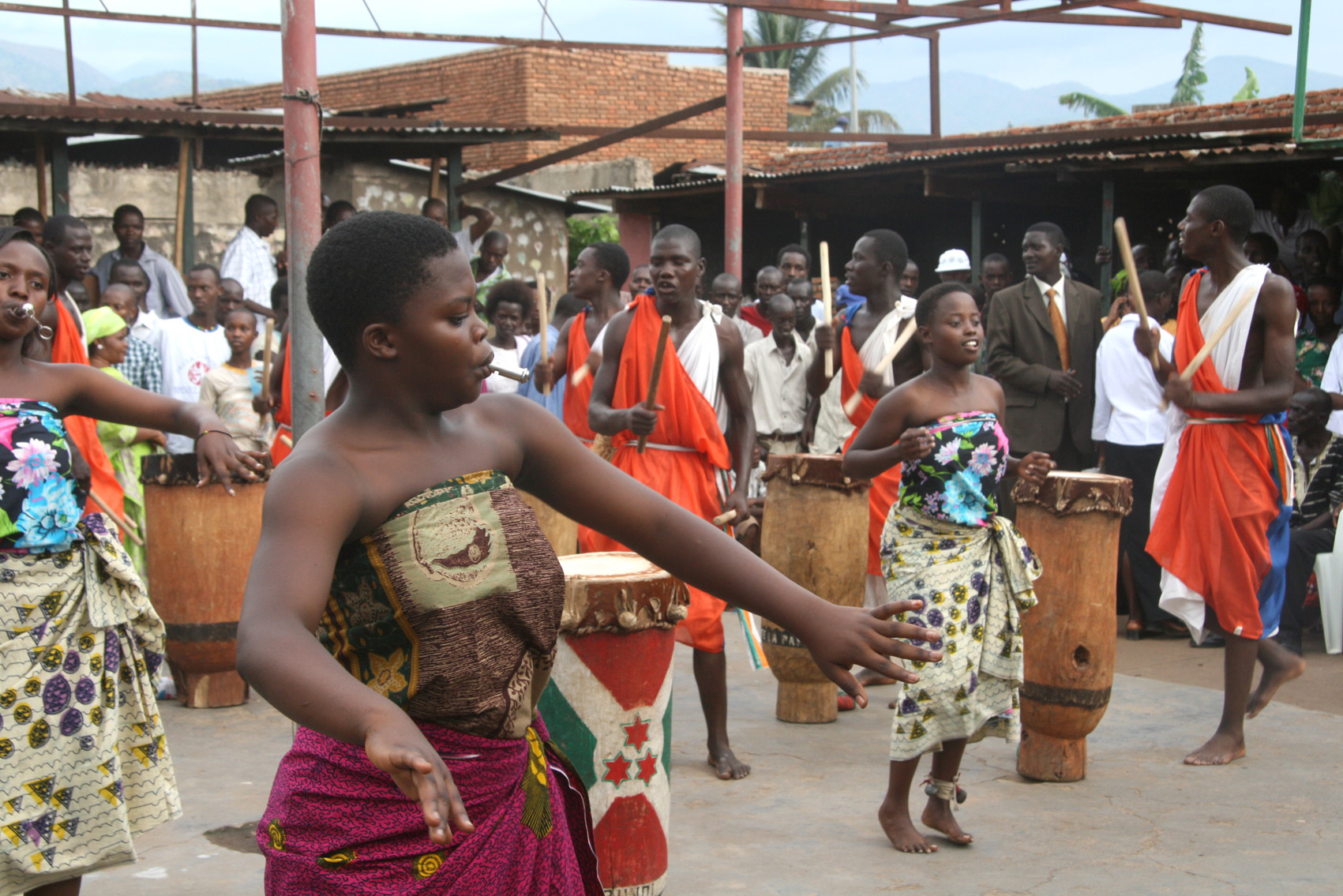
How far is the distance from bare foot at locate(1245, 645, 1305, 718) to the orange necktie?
280cm

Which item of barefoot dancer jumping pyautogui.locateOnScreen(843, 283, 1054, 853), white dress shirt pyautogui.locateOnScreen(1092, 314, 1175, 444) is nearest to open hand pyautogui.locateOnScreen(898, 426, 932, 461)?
barefoot dancer jumping pyautogui.locateOnScreen(843, 283, 1054, 853)

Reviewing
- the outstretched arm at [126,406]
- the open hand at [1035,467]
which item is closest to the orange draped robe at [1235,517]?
the open hand at [1035,467]

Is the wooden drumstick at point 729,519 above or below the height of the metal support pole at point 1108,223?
below

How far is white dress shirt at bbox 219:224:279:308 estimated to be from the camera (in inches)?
385

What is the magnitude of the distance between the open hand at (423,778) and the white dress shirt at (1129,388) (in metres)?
6.70

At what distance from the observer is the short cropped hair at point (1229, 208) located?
16.1ft

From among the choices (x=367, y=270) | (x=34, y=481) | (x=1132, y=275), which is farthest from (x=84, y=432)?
(x=1132, y=275)

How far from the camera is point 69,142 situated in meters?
13.2

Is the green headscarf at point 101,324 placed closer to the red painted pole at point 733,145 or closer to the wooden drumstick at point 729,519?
the wooden drumstick at point 729,519

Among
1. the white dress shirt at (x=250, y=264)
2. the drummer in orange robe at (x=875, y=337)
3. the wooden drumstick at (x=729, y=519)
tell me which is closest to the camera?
the wooden drumstick at (x=729, y=519)

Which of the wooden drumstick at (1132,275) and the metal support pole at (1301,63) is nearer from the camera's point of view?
the wooden drumstick at (1132,275)

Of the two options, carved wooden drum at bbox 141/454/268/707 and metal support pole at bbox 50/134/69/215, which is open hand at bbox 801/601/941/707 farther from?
metal support pole at bbox 50/134/69/215

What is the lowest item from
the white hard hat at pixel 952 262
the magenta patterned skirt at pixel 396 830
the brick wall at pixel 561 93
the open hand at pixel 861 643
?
the magenta patterned skirt at pixel 396 830

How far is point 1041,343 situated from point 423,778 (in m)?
6.70
